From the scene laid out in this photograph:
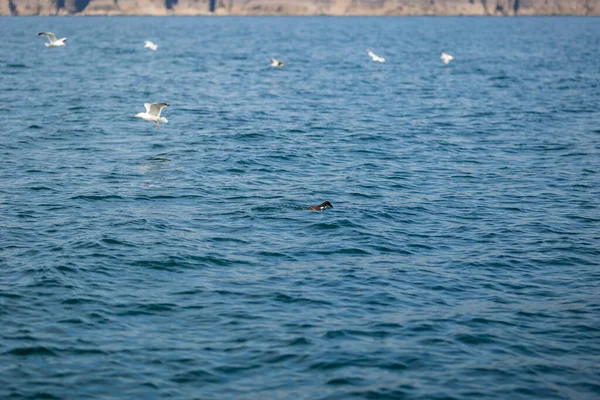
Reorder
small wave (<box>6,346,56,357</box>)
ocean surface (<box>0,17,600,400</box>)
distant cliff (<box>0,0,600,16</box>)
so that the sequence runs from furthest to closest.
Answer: distant cliff (<box>0,0,600,16</box>)
small wave (<box>6,346,56,357</box>)
ocean surface (<box>0,17,600,400</box>)

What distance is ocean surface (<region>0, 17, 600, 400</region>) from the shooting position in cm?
1237

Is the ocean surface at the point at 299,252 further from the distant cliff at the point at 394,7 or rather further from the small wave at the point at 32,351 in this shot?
the distant cliff at the point at 394,7

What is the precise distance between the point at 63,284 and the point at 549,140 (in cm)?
2115

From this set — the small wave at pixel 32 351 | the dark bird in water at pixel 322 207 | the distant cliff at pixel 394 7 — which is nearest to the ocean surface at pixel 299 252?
the small wave at pixel 32 351

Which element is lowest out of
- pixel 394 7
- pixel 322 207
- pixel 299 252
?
pixel 299 252

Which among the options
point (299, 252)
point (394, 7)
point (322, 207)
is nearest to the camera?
point (299, 252)

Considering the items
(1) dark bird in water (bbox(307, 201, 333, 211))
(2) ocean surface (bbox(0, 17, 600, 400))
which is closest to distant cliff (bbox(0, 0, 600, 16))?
(2) ocean surface (bbox(0, 17, 600, 400))

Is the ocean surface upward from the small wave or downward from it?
upward

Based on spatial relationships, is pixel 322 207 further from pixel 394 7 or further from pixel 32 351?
pixel 394 7

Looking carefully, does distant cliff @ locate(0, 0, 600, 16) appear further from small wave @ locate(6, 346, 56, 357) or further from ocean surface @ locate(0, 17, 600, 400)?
small wave @ locate(6, 346, 56, 357)

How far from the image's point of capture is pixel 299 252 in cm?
1739

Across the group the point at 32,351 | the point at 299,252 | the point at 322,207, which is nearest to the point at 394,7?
the point at 322,207

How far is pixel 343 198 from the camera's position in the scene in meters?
21.9

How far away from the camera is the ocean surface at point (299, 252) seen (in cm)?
1237
